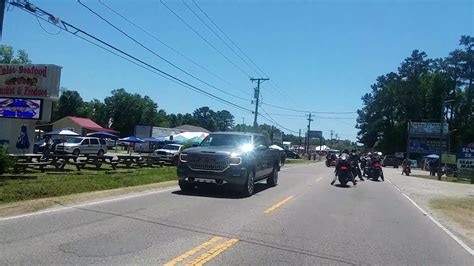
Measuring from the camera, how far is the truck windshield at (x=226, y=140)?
17.0 m

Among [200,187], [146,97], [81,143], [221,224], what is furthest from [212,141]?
[146,97]

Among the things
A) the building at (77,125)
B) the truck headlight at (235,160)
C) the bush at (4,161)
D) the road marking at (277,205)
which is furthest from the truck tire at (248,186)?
the building at (77,125)

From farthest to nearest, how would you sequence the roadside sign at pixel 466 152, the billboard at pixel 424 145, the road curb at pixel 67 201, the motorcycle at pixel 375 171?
1. the billboard at pixel 424 145
2. the roadside sign at pixel 466 152
3. the motorcycle at pixel 375 171
4. the road curb at pixel 67 201

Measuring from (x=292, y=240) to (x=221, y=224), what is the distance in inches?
71.2

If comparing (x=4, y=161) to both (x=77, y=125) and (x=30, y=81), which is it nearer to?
(x=30, y=81)

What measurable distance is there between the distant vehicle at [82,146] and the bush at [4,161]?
2155 centimetres

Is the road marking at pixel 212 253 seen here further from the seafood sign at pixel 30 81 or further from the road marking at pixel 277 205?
the seafood sign at pixel 30 81

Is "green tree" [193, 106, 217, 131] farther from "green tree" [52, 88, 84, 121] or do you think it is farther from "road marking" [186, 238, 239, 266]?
"road marking" [186, 238, 239, 266]

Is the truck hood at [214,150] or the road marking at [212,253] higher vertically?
the truck hood at [214,150]

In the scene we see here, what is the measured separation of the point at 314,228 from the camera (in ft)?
34.9

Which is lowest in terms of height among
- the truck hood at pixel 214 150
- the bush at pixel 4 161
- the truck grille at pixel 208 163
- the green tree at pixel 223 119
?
the bush at pixel 4 161

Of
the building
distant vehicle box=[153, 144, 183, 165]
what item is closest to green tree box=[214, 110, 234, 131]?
the building

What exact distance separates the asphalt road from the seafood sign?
25619mm

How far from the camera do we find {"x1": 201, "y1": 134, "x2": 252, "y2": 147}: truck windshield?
667 inches
